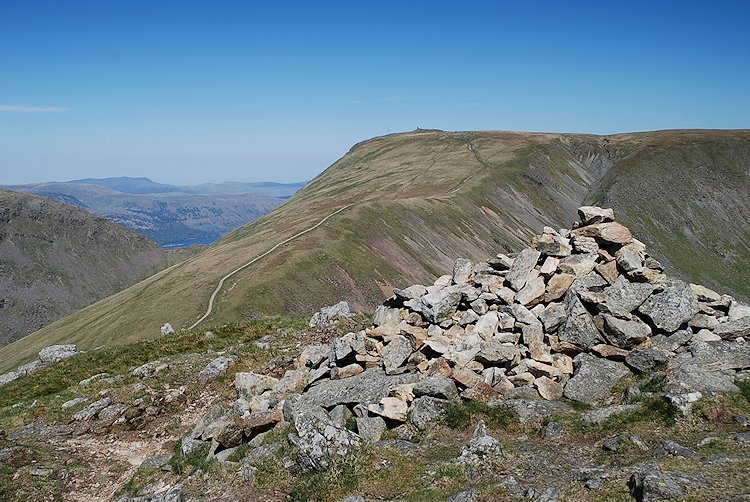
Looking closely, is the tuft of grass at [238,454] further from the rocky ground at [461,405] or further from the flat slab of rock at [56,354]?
the flat slab of rock at [56,354]

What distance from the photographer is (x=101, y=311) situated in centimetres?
9969

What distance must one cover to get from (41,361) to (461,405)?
34.1 metres

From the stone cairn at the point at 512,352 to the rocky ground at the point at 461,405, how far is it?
3.0 inches

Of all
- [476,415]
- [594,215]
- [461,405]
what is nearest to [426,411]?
[461,405]

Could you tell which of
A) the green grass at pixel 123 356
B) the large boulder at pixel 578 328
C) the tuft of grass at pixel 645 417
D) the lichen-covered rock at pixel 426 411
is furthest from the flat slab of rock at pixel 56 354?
the tuft of grass at pixel 645 417

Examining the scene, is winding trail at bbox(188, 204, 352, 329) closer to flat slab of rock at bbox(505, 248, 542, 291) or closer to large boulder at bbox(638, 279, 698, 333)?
flat slab of rock at bbox(505, 248, 542, 291)

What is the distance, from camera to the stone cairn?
17.6m

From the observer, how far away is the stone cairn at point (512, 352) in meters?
17.6

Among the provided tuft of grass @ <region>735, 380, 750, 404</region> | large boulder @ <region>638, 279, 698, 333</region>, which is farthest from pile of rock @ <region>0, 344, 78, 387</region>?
tuft of grass @ <region>735, 380, 750, 404</region>

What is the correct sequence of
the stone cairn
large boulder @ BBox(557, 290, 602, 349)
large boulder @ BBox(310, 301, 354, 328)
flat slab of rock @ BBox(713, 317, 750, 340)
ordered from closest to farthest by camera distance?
the stone cairn
flat slab of rock @ BBox(713, 317, 750, 340)
large boulder @ BBox(557, 290, 602, 349)
large boulder @ BBox(310, 301, 354, 328)

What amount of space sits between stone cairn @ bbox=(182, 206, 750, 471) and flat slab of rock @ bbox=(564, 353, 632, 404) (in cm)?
4

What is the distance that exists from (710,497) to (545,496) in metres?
3.62

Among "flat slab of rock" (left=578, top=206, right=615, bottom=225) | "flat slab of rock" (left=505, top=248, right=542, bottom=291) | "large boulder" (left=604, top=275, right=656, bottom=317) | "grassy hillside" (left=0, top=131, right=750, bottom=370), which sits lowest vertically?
"grassy hillside" (left=0, top=131, right=750, bottom=370)

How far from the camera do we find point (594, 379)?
1858cm
